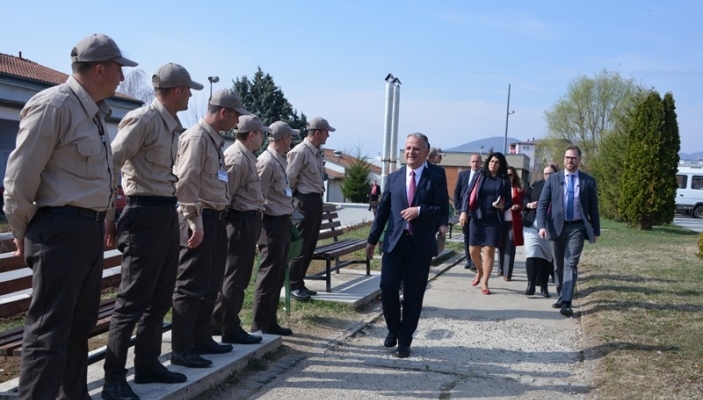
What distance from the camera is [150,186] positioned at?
4.47m

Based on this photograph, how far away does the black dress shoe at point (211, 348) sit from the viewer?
559 centimetres

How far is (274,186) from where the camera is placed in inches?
268

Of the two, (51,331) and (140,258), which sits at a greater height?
(140,258)

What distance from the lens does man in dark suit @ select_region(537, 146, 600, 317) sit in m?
8.62

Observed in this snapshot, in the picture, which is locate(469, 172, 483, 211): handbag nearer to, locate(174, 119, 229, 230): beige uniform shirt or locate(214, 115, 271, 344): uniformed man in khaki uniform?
locate(214, 115, 271, 344): uniformed man in khaki uniform

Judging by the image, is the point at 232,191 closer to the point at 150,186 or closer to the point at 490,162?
the point at 150,186

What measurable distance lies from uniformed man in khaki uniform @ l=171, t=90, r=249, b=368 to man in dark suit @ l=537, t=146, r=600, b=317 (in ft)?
15.7

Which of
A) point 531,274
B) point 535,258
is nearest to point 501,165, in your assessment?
point 535,258

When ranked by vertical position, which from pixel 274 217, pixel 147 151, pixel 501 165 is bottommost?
pixel 274 217

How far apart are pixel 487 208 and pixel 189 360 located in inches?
229

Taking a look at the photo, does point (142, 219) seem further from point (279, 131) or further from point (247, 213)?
point (279, 131)

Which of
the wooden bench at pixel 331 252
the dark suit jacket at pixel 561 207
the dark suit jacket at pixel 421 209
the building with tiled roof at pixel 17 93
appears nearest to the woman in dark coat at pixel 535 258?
the dark suit jacket at pixel 561 207

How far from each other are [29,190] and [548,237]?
22.1ft

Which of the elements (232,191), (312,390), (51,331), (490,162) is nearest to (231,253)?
(232,191)
